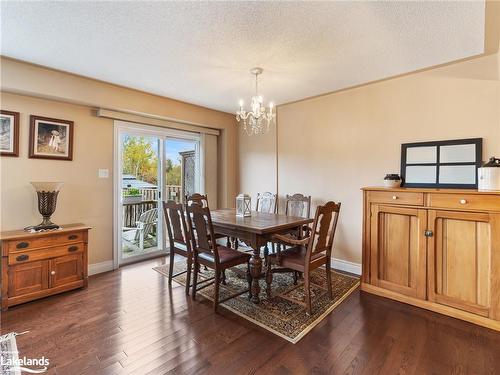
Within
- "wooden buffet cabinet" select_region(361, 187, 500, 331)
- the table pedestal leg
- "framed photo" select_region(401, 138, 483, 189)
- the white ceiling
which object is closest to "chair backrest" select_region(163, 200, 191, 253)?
the table pedestal leg

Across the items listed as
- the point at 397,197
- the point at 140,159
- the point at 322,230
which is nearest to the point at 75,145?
the point at 140,159

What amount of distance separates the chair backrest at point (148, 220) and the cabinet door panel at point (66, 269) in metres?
1.21

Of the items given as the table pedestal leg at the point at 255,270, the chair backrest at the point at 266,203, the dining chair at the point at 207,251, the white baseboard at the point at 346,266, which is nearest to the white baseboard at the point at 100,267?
the dining chair at the point at 207,251

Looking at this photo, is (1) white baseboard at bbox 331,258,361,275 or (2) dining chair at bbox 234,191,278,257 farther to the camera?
(2) dining chair at bbox 234,191,278,257

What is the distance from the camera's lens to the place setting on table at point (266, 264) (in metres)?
2.34

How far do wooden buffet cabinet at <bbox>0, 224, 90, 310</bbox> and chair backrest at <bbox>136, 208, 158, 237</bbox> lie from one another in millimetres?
1142

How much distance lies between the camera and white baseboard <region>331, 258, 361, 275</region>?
11.3ft

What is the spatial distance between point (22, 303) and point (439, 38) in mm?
4715

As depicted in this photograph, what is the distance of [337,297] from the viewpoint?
8.96 feet

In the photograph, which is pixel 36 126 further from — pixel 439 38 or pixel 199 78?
pixel 439 38

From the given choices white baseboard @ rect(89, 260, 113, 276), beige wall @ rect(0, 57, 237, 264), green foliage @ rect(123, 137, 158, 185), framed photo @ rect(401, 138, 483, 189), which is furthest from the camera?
green foliage @ rect(123, 137, 158, 185)

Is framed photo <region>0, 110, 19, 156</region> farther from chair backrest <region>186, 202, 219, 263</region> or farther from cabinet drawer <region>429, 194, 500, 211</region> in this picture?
cabinet drawer <region>429, 194, 500, 211</region>

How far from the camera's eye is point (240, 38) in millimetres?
2246

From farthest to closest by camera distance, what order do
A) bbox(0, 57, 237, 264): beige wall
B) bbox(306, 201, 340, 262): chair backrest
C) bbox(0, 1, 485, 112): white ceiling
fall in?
bbox(0, 57, 237, 264): beige wall < bbox(306, 201, 340, 262): chair backrest < bbox(0, 1, 485, 112): white ceiling
